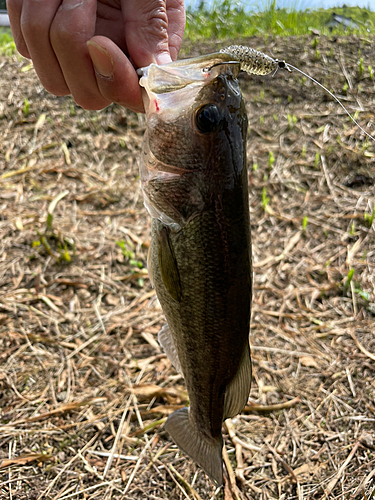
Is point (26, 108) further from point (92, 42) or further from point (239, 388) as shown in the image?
point (239, 388)

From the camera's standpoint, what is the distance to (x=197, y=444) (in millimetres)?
1937

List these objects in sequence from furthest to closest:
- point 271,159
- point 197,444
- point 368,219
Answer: point 271,159
point 368,219
point 197,444

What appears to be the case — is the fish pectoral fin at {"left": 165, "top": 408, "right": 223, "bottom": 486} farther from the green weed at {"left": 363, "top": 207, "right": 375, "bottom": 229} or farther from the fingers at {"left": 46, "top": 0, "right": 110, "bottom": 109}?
the green weed at {"left": 363, "top": 207, "right": 375, "bottom": 229}

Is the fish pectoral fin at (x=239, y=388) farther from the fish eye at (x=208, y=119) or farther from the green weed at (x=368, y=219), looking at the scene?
the green weed at (x=368, y=219)

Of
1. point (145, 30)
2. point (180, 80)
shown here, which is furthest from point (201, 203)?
point (145, 30)

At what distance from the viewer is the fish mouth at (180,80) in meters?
1.47

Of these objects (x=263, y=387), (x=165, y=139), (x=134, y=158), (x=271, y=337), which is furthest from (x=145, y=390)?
(x=134, y=158)

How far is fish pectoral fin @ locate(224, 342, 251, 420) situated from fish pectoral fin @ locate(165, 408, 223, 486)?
181 millimetres

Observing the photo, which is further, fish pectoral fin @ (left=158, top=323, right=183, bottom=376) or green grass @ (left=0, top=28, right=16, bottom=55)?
green grass @ (left=0, top=28, right=16, bottom=55)

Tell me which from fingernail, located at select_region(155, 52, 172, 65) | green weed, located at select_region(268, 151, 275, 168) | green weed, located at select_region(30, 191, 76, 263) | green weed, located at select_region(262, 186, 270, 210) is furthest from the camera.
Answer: green weed, located at select_region(268, 151, 275, 168)

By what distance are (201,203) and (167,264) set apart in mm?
261

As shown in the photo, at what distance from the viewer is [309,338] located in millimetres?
3174

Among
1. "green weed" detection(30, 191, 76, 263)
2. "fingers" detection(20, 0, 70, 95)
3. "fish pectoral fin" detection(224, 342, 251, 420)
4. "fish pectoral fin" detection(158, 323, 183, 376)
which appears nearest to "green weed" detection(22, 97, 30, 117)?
"green weed" detection(30, 191, 76, 263)

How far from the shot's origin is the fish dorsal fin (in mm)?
1587
